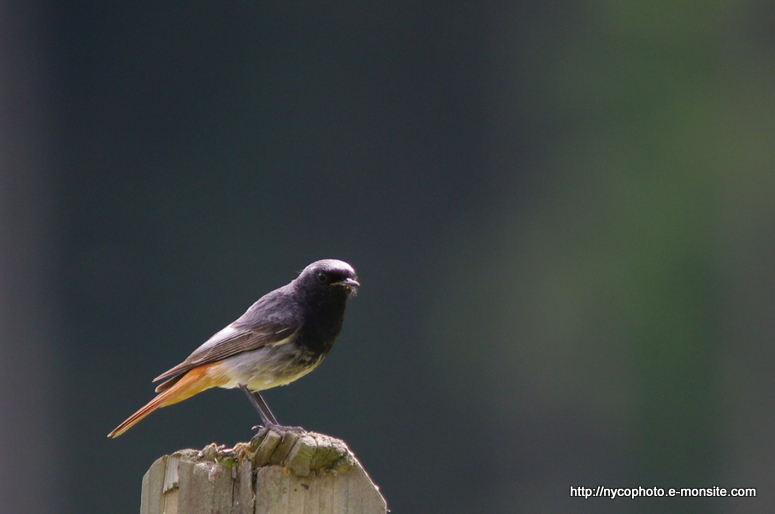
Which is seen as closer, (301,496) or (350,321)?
(301,496)

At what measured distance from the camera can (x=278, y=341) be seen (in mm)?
4754

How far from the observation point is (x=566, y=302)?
12.5 m

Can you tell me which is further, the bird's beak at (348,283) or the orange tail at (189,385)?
the bird's beak at (348,283)

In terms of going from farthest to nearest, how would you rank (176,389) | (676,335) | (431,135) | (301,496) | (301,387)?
(431,135) → (676,335) → (301,387) → (176,389) → (301,496)

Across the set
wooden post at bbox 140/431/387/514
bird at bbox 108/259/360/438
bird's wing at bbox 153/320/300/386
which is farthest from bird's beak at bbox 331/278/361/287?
wooden post at bbox 140/431/387/514

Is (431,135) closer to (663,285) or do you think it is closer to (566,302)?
(566,302)

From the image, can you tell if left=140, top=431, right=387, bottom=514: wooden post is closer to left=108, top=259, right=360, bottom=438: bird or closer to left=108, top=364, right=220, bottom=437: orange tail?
left=108, top=364, right=220, bottom=437: orange tail

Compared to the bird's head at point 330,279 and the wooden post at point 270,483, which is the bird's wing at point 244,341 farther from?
the wooden post at point 270,483

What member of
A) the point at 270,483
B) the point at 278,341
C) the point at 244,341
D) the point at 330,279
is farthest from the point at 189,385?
the point at 270,483

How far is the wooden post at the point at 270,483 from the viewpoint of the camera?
9.84 feet

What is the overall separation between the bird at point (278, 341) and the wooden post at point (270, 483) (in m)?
1.56

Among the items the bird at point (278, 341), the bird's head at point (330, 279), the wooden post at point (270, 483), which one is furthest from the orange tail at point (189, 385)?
the wooden post at point (270, 483)

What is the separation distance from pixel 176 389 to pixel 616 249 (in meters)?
9.02

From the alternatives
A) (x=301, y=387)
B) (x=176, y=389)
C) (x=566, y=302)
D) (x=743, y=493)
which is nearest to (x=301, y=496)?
(x=176, y=389)
